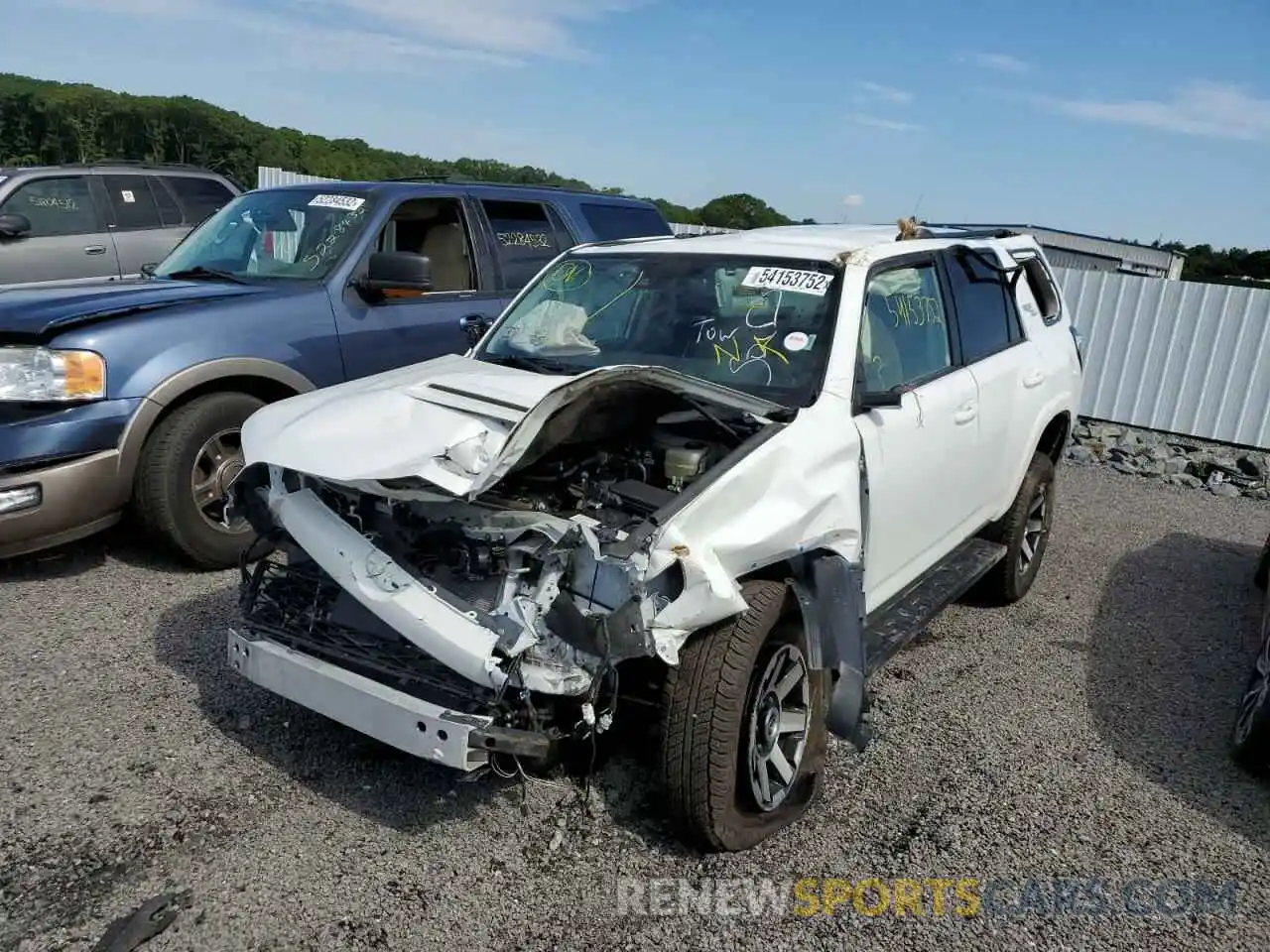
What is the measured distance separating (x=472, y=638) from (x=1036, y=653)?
325 centimetres

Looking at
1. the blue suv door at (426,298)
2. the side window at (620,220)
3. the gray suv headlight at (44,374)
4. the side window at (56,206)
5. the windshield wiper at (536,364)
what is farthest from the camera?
the side window at (56,206)

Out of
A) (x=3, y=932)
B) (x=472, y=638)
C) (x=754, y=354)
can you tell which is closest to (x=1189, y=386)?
(x=754, y=354)

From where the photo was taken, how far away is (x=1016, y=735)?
151 inches

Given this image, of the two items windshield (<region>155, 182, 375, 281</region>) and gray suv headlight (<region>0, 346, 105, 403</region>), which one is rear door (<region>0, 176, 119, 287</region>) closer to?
windshield (<region>155, 182, 375, 281</region>)

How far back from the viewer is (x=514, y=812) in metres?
3.14

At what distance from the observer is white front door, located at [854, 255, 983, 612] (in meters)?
3.46

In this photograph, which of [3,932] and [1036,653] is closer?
[3,932]

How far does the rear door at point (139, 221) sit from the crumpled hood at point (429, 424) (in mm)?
7017

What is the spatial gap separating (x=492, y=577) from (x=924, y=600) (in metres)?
1.97

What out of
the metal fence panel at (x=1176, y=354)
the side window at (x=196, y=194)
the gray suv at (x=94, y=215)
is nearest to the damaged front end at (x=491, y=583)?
the gray suv at (x=94, y=215)

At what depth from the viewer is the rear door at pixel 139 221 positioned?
9234 millimetres

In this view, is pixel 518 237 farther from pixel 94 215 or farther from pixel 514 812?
pixel 94 215

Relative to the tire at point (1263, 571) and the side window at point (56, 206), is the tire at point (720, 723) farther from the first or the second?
A: the side window at point (56, 206)

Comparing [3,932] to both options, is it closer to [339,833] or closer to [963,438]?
[339,833]
